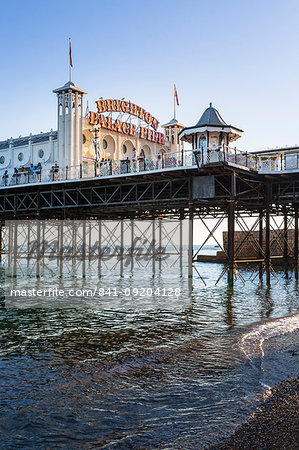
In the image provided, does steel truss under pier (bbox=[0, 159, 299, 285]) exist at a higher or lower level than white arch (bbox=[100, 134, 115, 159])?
lower

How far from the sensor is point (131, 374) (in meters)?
10.1

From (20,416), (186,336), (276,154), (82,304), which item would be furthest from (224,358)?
(276,154)

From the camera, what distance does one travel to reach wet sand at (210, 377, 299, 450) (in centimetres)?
636

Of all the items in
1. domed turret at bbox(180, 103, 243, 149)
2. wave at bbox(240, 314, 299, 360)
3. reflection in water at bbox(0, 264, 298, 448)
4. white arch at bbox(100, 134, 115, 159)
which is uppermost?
white arch at bbox(100, 134, 115, 159)

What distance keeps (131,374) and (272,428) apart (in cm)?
399

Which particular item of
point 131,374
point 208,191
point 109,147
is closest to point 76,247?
point 109,147

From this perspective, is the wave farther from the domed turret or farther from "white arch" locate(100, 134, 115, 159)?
"white arch" locate(100, 134, 115, 159)

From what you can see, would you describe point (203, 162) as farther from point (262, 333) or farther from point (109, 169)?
point (262, 333)

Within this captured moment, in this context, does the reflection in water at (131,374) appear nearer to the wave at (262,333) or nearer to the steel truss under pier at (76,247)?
the wave at (262,333)

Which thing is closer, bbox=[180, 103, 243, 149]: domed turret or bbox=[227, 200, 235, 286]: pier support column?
bbox=[227, 200, 235, 286]: pier support column

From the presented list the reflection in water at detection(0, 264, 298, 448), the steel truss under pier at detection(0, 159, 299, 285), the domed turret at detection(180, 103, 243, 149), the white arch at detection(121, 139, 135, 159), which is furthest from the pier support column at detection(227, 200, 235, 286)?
the white arch at detection(121, 139, 135, 159)

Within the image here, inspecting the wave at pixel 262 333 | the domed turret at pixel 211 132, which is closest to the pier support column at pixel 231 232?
the domed turret at pixel 211 132

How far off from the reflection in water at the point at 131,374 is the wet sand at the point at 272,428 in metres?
0.32

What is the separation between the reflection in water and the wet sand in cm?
32
